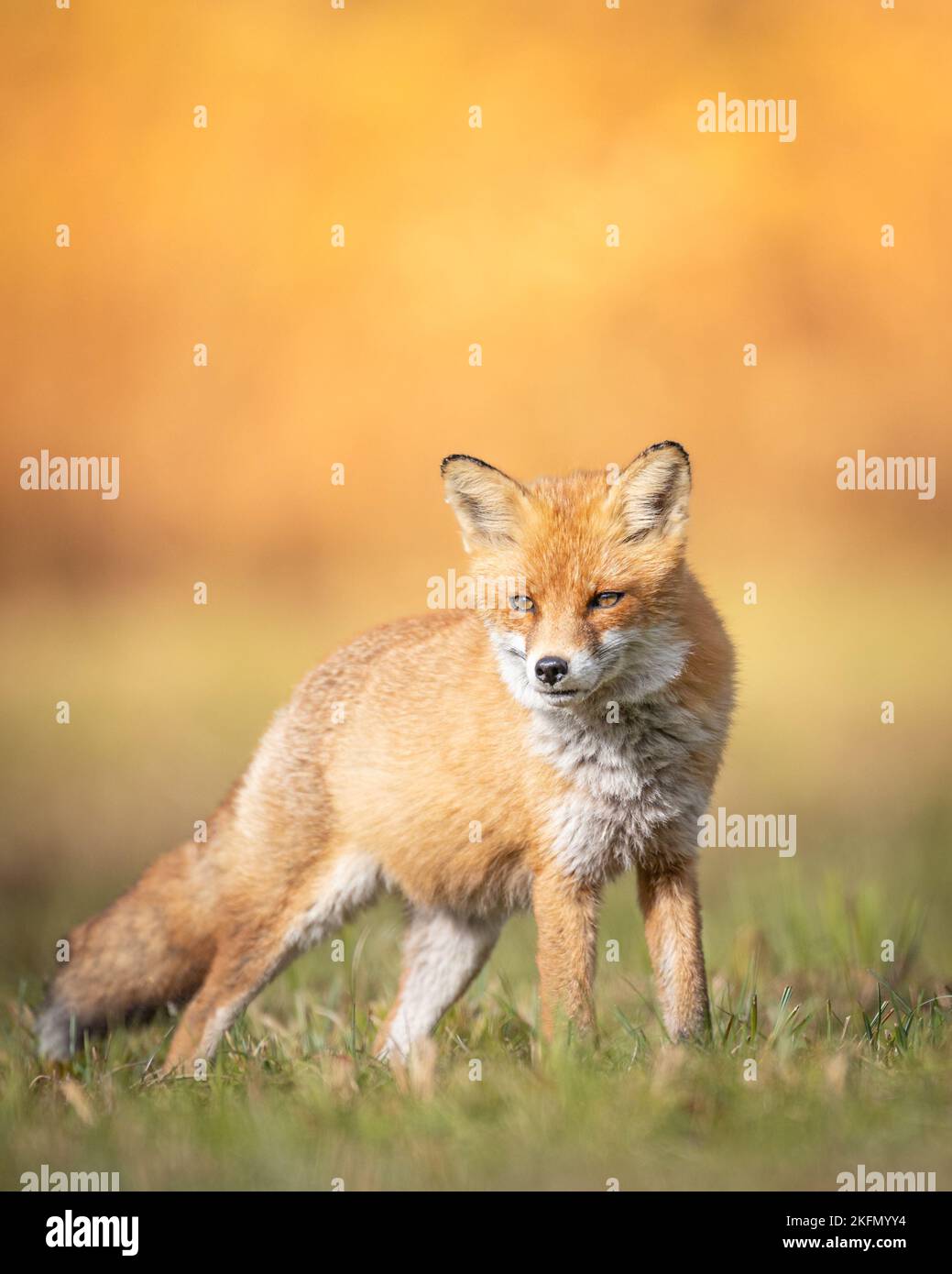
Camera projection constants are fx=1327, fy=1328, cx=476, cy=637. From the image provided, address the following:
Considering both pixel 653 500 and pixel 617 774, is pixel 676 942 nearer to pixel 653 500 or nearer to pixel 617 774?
→ pixel 617 774

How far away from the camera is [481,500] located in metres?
4.91

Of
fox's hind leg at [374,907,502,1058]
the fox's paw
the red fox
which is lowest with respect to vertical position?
the fox's paw

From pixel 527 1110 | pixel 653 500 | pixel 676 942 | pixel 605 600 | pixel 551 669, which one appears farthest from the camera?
pixel 676 942

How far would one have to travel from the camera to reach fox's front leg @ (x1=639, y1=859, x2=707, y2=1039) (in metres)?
4.71

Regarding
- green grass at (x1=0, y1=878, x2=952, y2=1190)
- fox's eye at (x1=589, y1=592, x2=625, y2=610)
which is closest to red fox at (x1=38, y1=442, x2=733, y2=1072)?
fox's eye at (x1=589, y1=592, x2=625, y2=610)

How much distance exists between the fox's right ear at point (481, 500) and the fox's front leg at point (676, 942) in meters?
1.37

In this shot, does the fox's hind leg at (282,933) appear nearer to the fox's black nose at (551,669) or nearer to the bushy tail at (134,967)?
the bushy tail at (134,967)

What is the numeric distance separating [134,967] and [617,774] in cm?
242

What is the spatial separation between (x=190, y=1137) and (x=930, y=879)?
5.62 m

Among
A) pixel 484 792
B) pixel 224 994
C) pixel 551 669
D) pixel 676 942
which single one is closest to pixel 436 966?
pixel 224 994

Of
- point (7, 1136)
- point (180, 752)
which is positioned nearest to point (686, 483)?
point (7, 1136)

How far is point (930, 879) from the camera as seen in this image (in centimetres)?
823

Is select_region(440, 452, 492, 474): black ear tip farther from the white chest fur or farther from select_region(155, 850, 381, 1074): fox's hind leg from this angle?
select_region(155, 850, 381, 1074): fox's hind leg
